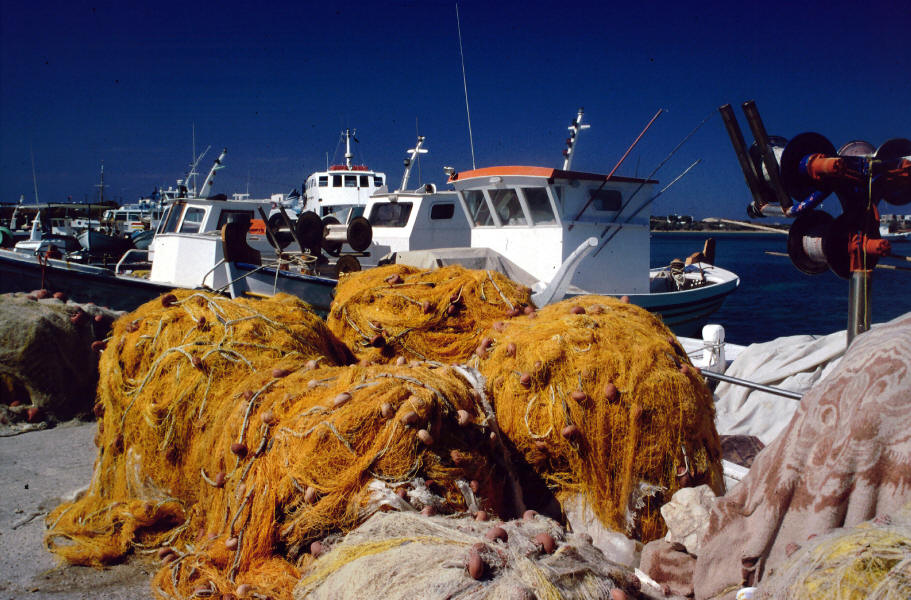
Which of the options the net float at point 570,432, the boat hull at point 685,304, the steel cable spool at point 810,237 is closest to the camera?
the net float at point 570,432

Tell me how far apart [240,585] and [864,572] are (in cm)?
203

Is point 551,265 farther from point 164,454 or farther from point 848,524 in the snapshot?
point 848,524

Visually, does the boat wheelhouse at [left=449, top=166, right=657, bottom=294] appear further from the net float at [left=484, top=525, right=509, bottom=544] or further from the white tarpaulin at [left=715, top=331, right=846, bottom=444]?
the net float at [left=484, top=525, right=509, bottom=544]

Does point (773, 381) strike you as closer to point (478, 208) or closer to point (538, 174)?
point (538, 174)

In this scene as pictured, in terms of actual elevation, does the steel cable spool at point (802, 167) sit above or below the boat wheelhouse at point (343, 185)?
below

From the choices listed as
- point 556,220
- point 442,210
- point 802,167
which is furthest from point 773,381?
point 442,210

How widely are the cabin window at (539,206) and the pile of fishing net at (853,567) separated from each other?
8.21 m

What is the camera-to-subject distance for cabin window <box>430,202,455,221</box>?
12492 mm

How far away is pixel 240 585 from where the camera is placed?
7.89ft

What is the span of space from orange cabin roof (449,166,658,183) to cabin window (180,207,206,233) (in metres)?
5.79

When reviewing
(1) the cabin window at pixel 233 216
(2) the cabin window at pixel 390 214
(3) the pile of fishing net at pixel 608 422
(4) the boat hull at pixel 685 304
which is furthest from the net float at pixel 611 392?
(1) the cabin window at pixel 233 216

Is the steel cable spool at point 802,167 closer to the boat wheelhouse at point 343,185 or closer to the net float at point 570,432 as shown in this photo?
the net float at point 570,432

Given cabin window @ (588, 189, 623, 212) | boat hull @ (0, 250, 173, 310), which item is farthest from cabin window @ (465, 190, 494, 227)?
boat hull @ (0, 250, 173, 310)

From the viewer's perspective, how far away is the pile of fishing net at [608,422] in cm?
299
